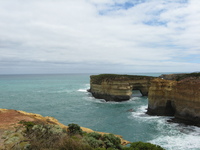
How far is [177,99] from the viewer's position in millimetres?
31094

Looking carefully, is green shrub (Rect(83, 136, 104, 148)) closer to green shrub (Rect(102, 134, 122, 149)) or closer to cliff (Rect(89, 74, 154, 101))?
green shrub (Rect(102, 134, 122, 149))

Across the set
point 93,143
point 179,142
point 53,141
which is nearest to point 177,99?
point 179,142

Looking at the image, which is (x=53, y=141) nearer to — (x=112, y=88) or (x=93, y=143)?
(x=93, y=143)

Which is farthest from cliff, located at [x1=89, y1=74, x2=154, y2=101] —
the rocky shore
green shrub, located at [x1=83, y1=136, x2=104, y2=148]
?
green shrub, located at [x1=83, y1=136, x2=104, y2=148]

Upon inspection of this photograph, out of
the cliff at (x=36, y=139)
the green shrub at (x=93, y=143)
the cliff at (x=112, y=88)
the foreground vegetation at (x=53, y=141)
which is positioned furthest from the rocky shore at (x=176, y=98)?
the cliff at (x=36, y=139)

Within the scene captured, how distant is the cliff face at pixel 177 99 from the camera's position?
90.7 ft

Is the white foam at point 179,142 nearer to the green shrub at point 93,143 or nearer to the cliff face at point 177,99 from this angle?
the cliff face at point 177,99

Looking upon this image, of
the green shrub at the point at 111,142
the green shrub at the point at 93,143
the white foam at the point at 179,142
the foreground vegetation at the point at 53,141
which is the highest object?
the foreground vegetation at the point at 53,141

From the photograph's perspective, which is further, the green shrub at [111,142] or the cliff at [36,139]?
the green shrub at [111,142]

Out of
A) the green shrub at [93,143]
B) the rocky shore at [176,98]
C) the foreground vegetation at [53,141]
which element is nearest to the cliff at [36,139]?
the foreground vegetation at [53,141]

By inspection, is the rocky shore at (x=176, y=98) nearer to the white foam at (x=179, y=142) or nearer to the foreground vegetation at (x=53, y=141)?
the white foam at (x=179, y=142)

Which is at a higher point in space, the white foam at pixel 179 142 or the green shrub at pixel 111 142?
the green shrub at pixel 111 142

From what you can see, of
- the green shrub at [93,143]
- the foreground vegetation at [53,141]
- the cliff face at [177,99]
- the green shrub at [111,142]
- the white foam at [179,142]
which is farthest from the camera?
the cliff face at [177,99]

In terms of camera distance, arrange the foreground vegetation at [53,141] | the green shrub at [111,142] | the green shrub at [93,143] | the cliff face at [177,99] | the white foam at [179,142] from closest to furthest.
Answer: the foreground vegetation at [53,141] < the green shrub at [93,143] < the green shrub at [111,142] < the white foam at [179,142] < the cliff face at [177,99]
